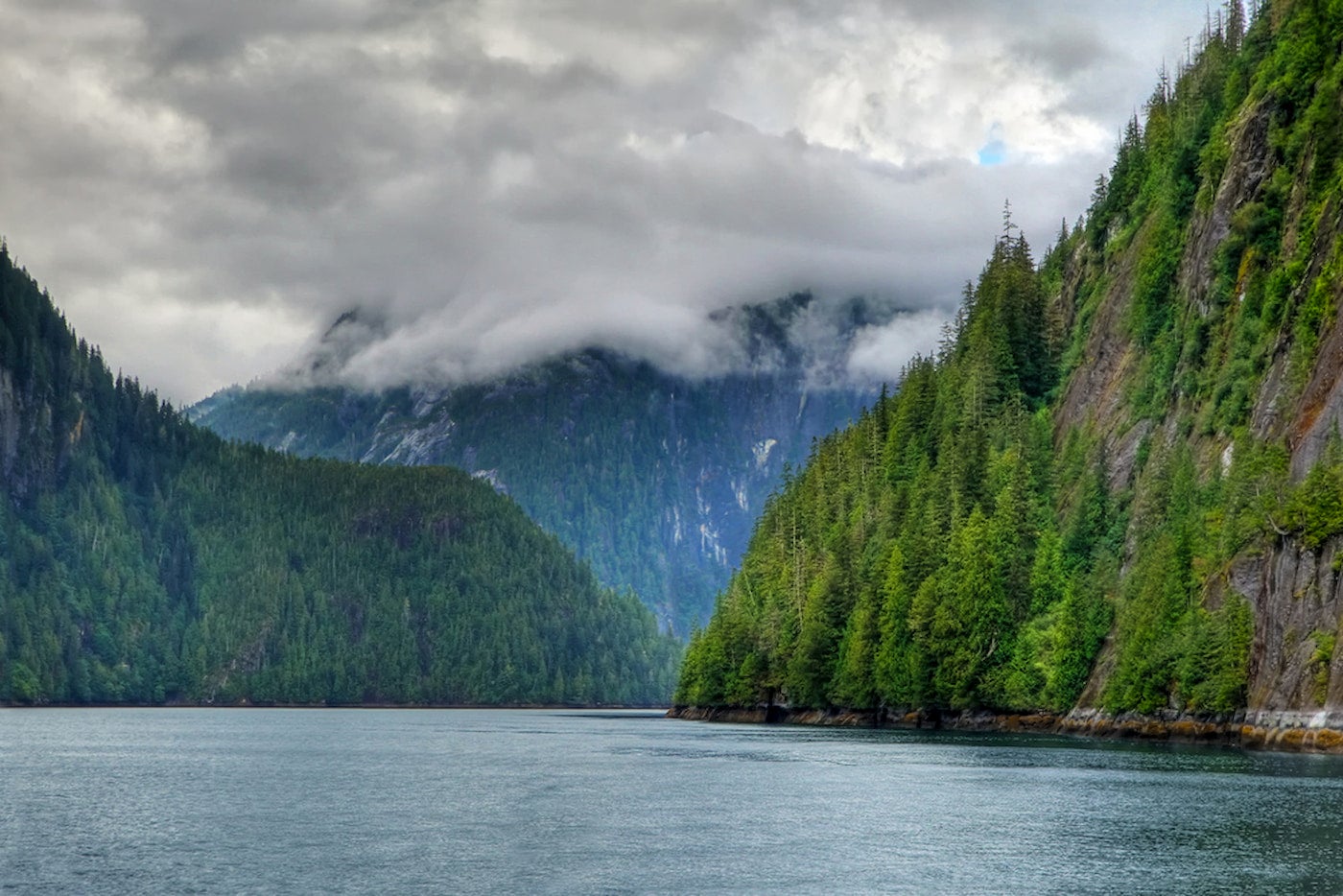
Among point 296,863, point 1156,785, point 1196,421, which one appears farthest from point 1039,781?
point 1196,421

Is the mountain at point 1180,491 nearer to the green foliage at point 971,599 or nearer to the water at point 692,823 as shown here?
the green foliage at point 971,599

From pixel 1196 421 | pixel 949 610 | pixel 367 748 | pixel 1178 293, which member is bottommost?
pixel 367 748

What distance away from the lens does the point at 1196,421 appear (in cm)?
15388

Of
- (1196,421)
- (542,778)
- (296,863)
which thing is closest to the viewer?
(296,863)

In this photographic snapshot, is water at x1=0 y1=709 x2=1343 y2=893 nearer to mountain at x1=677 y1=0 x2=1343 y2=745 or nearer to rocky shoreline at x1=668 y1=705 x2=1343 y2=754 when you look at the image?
rocky shoreline at x1=668 y1=705 x2=1343 y2=754

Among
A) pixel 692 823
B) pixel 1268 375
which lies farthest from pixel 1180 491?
pixel 692 823

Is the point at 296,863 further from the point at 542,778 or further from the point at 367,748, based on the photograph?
the point at 367,748

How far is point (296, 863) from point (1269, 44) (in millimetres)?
140483

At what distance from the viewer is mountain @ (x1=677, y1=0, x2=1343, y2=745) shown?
12388cm

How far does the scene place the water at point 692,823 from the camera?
64.2 metres

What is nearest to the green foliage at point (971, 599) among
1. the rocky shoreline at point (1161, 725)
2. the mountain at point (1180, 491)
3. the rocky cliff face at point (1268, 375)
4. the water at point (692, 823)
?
the mountain at point (1180, 491)

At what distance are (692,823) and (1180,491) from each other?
7762 cm

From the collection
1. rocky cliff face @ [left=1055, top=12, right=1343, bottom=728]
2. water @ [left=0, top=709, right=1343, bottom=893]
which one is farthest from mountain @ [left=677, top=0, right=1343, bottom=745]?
water @ [left=0, top=709, right=1343, bottom=893]

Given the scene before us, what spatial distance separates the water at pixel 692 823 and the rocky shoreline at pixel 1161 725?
246 centimetres
